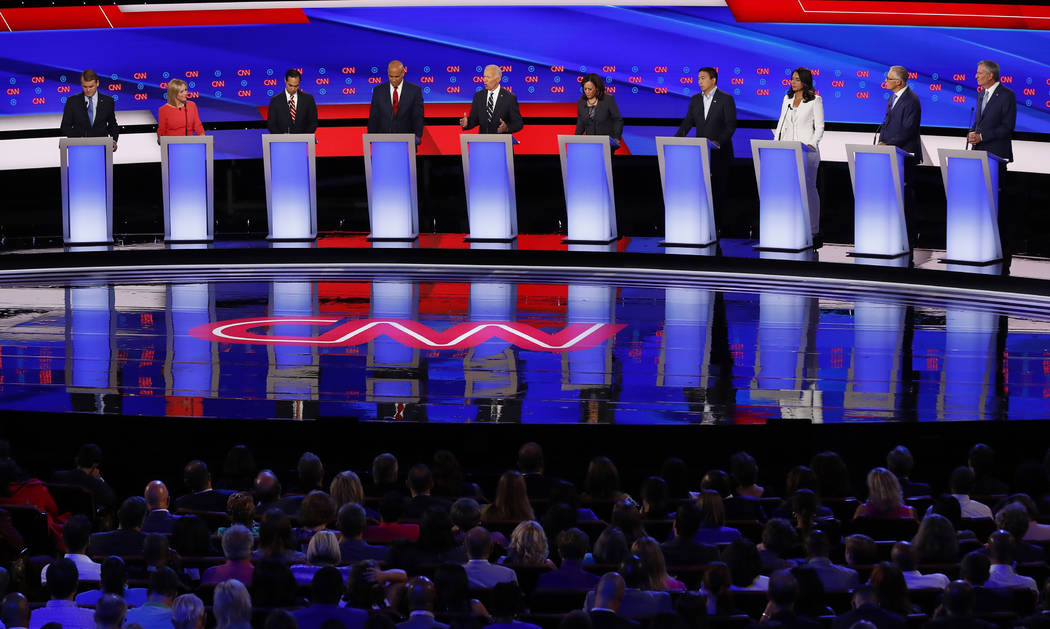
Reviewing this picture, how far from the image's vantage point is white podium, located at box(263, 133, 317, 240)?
11.2 metres

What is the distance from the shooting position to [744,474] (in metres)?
5.60

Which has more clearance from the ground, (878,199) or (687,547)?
(878,199)

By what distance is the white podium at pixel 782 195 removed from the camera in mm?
10484

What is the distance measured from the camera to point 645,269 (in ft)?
35.2

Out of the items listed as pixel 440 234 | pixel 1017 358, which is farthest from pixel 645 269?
pixel 1017 358

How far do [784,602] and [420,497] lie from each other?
1721mm

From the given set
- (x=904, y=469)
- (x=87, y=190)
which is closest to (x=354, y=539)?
(x=904, y=469)

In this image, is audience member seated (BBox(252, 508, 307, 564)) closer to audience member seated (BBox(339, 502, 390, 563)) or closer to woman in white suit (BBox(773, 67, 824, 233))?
audience member seated (BBox(339, 502, 390, 563))

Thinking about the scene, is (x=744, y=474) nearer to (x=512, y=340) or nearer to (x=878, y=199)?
(x=512, y=340)

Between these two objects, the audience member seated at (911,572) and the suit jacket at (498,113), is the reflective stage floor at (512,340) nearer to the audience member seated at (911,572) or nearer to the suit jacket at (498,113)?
the suit jacket at (498,113)

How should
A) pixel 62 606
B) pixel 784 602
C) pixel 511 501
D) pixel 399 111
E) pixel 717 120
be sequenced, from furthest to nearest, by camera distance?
1. pixel 399 111
2. pixel 717 120
3. pixel 511 501
4. pixel 62 606
5. pixel 784 602

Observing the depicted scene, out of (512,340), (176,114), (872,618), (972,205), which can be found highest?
(176,114)

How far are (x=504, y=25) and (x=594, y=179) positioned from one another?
3051 millimetres

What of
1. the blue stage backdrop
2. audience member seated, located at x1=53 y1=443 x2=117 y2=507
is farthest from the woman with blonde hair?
audience member seated, located at x1=53 y1=443 x2=117 y2=507
